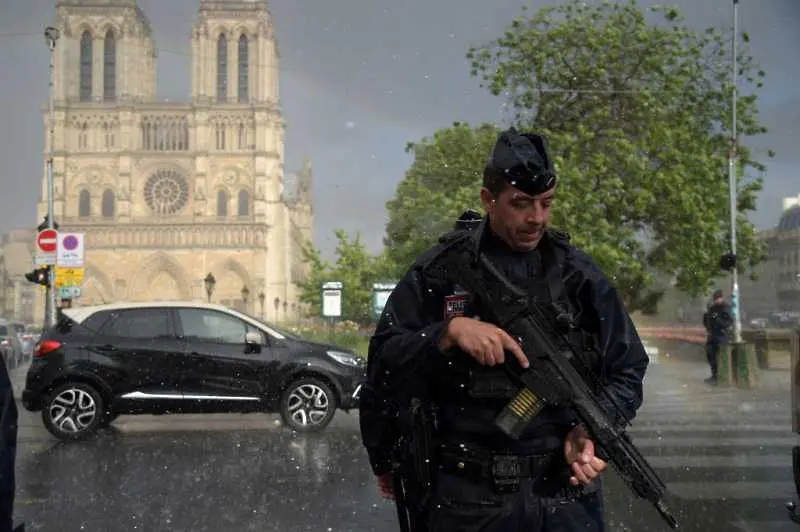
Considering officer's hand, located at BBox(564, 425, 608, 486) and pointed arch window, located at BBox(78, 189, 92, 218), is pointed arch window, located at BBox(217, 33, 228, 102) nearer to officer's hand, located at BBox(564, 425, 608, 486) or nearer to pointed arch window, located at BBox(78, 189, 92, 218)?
pointed arch window, located at BBox(78, 189, 92, 218)

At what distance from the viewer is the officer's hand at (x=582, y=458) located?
105 inches

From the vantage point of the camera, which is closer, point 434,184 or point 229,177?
point 434,184

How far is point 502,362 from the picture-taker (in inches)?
103

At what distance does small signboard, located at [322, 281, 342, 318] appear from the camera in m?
24.7

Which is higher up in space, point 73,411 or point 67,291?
point 67,291

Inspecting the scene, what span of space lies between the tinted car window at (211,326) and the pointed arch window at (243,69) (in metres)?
11.7

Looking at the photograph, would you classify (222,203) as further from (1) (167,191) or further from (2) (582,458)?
(2) (582,458)

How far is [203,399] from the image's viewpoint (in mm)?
10242

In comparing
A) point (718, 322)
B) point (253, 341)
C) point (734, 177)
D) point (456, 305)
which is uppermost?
point (734, 177)

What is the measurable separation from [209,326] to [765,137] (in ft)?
46.4

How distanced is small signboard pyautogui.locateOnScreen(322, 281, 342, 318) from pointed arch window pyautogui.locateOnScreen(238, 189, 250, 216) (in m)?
9.96

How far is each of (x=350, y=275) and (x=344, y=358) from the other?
17.5m

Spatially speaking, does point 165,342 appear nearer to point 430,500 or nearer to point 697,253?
point 430,500

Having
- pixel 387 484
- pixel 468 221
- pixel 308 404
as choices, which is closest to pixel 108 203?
pixel 308 404
